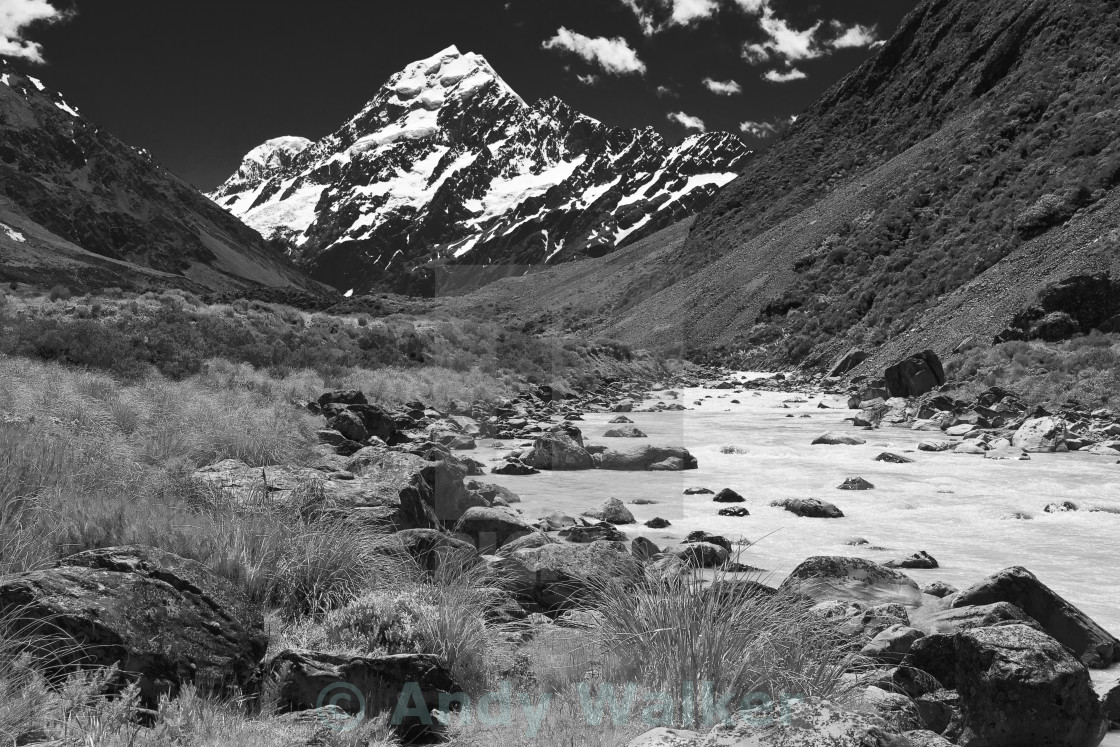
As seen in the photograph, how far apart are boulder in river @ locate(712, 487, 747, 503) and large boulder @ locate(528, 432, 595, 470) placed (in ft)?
11.2

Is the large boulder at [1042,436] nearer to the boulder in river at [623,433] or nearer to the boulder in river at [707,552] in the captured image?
the boulder in river at [623,433]

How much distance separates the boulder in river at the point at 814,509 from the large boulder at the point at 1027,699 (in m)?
5.65

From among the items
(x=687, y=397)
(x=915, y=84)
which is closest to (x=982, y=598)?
(x=687, y=397)

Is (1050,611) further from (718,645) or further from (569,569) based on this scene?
(569,569)

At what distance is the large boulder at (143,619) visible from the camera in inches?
129

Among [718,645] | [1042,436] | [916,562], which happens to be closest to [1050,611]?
[916,562]

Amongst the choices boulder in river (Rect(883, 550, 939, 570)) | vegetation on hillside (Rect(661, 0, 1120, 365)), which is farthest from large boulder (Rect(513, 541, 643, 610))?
vegetation on hillside (Rect(661, 0, 1120, 365))

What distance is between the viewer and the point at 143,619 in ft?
11.3

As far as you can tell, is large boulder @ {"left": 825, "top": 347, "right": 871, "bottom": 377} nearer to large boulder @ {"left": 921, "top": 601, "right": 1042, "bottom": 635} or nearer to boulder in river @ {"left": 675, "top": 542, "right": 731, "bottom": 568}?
boulder in river @ {"left": 675, "top": 542, "right": 731, "bottom": 568}

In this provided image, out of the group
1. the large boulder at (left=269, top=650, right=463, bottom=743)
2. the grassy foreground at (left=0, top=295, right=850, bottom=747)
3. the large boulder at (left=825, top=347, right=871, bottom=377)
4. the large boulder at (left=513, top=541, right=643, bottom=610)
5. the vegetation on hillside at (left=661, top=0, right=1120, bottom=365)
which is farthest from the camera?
the vegetation on hillside at (left=661, top=0, right=1120, bottom=365)

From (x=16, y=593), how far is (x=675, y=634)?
290 cm

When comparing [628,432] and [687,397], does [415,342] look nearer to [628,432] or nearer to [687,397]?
[687,397]

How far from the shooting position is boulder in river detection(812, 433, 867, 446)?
51.4 ft

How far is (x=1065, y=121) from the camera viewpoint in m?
43.5
